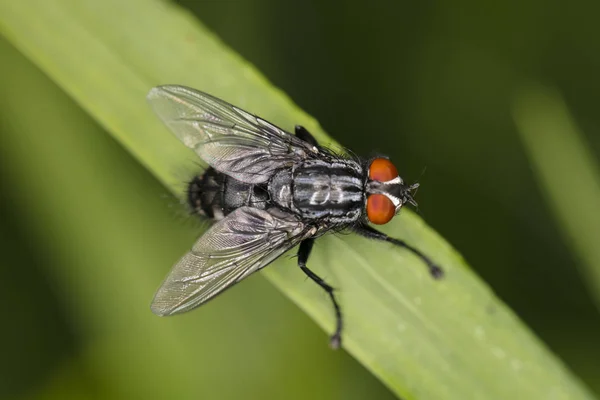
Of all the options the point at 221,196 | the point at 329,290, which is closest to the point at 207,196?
the point at 221,196

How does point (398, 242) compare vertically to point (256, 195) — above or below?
below

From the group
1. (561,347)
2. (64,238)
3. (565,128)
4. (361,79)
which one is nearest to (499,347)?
(561,347)

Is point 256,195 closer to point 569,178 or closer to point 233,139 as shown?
point 233,139

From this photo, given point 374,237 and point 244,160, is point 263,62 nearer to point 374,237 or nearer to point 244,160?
point 244,160

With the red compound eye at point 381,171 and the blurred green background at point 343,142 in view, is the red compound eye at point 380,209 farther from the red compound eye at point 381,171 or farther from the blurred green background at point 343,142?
the blurred green background at point 343,142

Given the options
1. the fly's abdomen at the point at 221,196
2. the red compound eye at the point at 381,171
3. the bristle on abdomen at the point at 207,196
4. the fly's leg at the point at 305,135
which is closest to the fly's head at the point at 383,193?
the red compound eye at the point at 381,171
